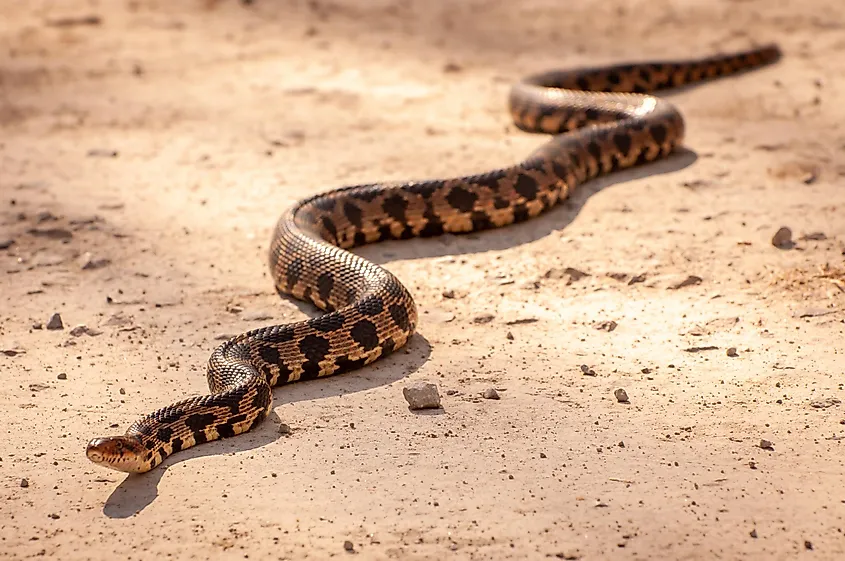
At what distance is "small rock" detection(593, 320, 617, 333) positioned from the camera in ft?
29.6

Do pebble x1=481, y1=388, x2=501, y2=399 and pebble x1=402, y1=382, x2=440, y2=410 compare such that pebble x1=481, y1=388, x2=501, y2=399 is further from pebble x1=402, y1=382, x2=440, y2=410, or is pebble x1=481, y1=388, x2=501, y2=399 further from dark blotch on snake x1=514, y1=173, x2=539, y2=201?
dark blotch on snake x1=514, y1=173, x2=539, y2=201

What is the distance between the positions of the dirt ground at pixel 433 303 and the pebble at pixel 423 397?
102 millimetres

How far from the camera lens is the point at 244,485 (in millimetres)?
6961

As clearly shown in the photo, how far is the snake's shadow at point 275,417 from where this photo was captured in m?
6.86

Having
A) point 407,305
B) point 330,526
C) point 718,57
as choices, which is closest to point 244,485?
point 330,526

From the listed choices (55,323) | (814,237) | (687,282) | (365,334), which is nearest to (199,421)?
(365,334)

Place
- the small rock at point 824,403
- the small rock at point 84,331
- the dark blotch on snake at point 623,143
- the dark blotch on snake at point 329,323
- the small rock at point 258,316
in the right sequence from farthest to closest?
1. the dark blotch on snake at point 623,143
2. the small rock at point 258,316
3. the small rock at point 84,331
4. the dark blotch on snake at point 329,323
5. the small rock at point 824,403

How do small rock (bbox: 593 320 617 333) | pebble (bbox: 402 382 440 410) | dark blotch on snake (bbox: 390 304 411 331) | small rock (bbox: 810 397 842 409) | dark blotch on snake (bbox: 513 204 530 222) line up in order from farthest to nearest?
dark blotch on snake (bbox: 513 204 530 222) < small rock (bbox: 593 320 617 333) < dark blotch on snake (bbox: 390 304 411 331) < pebble (bbox: 402 382 440 410) < small rock (bbox: 810 397 842 409)

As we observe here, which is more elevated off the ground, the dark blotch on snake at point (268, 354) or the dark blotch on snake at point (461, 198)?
the dark blotch on snake at point (461, 198)

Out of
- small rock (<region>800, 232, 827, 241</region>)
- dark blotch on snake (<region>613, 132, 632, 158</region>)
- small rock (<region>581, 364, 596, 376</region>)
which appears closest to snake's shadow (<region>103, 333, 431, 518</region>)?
small rock (<region>581, 364, 596, 376</region>)

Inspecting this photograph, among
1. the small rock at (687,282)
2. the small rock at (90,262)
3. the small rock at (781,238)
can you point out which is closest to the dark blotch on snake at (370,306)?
the small rock at (687,282)

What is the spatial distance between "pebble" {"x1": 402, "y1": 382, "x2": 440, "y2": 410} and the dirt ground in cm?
10

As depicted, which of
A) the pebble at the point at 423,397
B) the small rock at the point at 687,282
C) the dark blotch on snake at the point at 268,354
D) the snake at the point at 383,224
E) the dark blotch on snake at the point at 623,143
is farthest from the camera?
the dark blotch on snake at the point at 623,143

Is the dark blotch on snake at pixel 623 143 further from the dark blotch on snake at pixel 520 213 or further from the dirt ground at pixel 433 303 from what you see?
the dark blotch on snake at pixel 520 213
